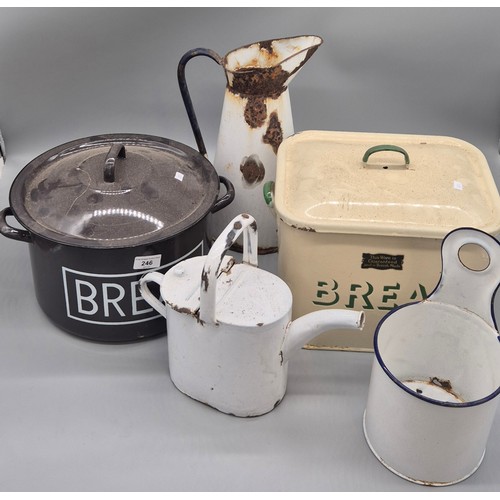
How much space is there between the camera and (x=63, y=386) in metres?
1.76

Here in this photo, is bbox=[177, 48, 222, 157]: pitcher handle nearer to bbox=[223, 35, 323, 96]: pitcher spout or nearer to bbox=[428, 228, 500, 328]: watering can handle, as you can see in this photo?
bbox=[223, 35, 323, 96]: pitcher spout

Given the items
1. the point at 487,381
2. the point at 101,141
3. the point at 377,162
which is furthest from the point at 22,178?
the point at 487,381

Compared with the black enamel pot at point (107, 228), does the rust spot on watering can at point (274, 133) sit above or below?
above

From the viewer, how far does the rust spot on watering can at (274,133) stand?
1.95 metres

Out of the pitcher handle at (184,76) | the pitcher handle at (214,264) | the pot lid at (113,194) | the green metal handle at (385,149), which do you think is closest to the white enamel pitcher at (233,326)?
the pitcher handle at (214,264)

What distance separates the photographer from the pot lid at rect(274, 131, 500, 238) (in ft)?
5.53

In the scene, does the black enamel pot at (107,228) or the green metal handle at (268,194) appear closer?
the black enamel pot at (107,228)

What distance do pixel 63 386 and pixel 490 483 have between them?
76 centimetres

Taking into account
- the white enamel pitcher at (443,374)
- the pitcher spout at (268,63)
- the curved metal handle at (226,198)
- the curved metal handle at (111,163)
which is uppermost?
the pitcher spout at (268,63)

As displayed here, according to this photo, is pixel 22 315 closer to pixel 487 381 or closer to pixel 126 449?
pixel 126 449

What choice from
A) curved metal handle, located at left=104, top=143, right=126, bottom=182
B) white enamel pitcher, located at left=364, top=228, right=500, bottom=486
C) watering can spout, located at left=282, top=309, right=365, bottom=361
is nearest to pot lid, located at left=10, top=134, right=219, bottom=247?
curved metal handle, located at left=104, top=143, right=126, bottom=182

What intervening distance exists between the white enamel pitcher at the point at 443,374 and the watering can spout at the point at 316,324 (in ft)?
0.15

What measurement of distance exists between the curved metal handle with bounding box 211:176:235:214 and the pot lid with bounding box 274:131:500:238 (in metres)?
0.12

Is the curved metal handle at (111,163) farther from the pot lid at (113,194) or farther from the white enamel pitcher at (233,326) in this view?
the white enamel pitcher at (233,326)
